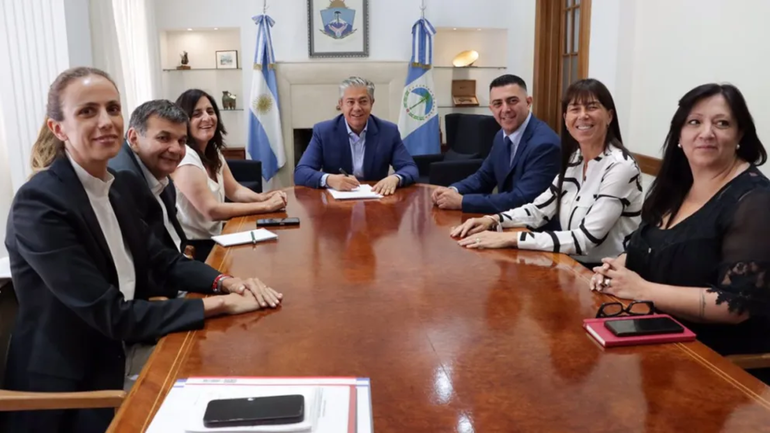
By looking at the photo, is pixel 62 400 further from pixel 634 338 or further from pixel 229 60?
pixel 229 60

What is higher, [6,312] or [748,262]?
[748,262]

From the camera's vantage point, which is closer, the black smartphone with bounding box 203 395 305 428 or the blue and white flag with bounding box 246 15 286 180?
the black smartphone with bounding box 203 395 305 428

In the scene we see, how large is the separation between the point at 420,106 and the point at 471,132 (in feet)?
2.14

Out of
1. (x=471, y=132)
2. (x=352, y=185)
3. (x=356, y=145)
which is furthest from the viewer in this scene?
(x=471, y=132)

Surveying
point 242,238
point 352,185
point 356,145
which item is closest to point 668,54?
point 356,145

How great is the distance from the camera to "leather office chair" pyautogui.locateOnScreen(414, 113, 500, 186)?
4.99m

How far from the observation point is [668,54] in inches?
141

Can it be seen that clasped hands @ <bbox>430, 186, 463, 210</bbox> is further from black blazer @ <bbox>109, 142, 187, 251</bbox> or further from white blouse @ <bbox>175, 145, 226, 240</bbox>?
black blazer @ <bbox>109, 142, 187, 251</bbox>

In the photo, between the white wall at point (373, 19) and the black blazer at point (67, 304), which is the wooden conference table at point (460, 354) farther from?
the white wall at point (373, 19)

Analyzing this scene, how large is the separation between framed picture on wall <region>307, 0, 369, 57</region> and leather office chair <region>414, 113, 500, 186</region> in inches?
47.3

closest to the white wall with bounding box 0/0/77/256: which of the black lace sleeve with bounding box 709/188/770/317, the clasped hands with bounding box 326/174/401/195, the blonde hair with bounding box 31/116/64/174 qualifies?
the clasped hands with bounding box 326/174/401/195

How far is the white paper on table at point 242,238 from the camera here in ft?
6.99

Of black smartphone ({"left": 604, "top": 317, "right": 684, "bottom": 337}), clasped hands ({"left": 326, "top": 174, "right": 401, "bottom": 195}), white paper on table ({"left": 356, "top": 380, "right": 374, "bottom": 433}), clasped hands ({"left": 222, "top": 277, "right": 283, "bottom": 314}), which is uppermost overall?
clasped hands ({"left": 326, "top": 174, "right": 401, "bottom": 195})

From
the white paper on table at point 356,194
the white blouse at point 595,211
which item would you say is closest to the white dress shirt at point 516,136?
the white blouse at point 595,211
